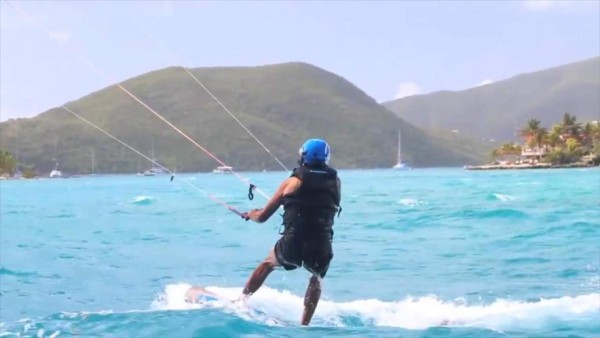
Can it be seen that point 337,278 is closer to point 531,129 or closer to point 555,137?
point 531,129

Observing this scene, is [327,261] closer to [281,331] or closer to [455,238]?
[281,331]

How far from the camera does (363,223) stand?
34.8 meters

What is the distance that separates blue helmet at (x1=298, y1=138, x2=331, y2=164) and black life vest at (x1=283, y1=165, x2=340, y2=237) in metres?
0.07

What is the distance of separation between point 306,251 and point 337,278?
8.26 m

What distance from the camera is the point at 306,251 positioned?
31.0ft

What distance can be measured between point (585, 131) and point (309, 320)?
184m

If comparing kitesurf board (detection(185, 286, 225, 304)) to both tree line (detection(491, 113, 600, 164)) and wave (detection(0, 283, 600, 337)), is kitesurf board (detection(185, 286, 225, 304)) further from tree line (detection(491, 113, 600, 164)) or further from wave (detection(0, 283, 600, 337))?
tree line (detection(491, 113, 600, 164))

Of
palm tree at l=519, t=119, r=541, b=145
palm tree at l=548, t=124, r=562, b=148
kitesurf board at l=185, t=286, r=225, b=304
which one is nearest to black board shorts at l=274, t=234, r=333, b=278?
kitesurf board at l=185, t=286, r=225, b=304

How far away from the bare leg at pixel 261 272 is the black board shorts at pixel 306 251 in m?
0.28

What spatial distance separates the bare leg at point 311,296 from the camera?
9.83m

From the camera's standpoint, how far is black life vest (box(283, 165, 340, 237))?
9.30m

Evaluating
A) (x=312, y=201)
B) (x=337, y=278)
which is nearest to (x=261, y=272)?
(x=312, y=201)

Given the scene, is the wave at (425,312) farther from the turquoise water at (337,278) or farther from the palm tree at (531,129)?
the palm tree at (531,129)

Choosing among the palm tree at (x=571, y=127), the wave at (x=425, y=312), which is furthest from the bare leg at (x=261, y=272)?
the palm tree at (x=571, y=127)
